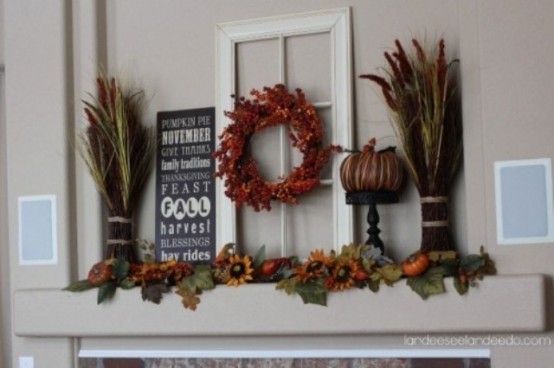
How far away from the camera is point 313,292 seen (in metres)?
3.93

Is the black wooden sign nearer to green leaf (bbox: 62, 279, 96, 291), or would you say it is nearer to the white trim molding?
the white trim molding

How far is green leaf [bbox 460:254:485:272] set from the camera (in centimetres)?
375

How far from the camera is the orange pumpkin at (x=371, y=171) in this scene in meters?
3.94

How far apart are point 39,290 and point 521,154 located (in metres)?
2.37

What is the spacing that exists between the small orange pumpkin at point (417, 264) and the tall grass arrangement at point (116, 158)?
1.41 metres

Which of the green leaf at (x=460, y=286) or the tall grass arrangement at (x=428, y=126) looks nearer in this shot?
the green leaf at (x=460, y=286)

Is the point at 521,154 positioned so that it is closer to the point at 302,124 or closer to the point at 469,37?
the point at 469,37

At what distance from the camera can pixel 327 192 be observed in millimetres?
4250

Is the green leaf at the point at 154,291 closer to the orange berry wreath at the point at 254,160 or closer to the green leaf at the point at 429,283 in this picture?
the orange berry wreath at the point at 254,160

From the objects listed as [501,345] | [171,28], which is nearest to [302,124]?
[171,28]

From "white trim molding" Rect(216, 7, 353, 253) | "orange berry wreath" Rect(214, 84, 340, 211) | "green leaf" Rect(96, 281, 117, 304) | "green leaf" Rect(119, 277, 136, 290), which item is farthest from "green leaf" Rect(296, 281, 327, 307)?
"green leaf" Rect(96, 281, 117, 304)

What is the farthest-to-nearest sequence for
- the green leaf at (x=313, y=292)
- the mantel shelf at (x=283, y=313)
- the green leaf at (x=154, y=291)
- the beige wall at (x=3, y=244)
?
1. the beige wall at (x=3, y=244)
2. the green leaf at (x=154, y=291)
3. the green leaf at (x=313, y=292)
4. the mantel shelf at (x=283, y=313)

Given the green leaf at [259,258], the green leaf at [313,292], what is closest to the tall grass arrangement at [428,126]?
the green leaf at [313,292]

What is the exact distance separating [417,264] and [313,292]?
0.46m
